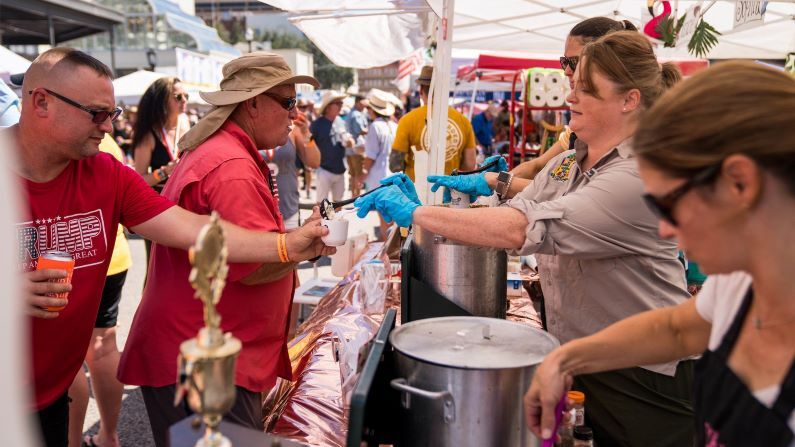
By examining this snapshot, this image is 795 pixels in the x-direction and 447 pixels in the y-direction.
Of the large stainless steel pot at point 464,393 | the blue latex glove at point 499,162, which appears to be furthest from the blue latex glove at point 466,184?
the large stainless steel pot at point 464,393

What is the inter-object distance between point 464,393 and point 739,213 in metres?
0.65

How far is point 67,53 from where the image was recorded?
6.53 feet

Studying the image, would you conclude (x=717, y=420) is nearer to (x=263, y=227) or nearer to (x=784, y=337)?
(x=784, y=337)

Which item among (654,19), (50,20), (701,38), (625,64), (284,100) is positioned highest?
(50,20)

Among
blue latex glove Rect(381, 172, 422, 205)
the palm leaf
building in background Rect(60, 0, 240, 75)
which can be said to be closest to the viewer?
blue latex glove Rect(381, 172, 422, 205)

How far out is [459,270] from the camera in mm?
2084

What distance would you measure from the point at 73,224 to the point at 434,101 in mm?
2318

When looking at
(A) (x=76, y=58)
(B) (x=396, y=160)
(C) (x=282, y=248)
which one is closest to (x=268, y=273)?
(C) (x=282, y=248)

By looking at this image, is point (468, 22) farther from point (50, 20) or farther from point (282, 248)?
point (50, 20)

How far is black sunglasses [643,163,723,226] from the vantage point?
3.22ft

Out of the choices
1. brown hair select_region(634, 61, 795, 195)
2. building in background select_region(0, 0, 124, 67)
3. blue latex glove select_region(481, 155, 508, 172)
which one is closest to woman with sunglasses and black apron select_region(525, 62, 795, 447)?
brown hair select_region(634, 61, 795, 195)

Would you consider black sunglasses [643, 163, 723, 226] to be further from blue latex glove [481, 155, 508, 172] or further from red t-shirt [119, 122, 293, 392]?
blue latex glove [481, 155, 508, 172]

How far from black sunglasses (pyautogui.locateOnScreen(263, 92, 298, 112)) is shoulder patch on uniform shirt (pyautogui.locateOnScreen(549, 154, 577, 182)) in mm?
1028

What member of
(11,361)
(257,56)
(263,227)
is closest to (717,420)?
(11,361)
